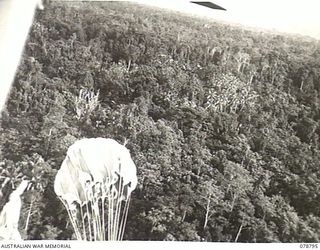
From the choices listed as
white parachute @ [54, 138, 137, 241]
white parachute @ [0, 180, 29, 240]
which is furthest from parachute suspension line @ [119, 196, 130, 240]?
white parachute @ [0, 180, 29, 240]

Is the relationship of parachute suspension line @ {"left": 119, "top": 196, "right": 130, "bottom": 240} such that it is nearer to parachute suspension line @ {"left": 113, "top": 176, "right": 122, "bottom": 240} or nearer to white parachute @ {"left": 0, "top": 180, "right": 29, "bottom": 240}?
parachute suspension line @ {"left": 113, "top": 176, "right": 122, "bottom": 240}

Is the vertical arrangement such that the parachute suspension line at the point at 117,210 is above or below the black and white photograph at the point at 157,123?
below

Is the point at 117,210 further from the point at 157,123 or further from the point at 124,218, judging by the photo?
the point at 157,123

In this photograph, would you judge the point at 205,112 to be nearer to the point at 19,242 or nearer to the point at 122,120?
the point at 122,120

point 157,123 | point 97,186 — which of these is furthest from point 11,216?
point 157,123

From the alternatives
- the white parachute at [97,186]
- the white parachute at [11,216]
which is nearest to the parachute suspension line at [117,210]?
the white parachute at [97,186]

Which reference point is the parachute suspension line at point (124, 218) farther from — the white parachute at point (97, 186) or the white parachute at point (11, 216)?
the white parachute at point (11, 216)

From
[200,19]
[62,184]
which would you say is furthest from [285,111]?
[62,184]

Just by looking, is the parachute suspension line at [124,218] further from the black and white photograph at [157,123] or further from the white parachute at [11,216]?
the white parachute at [11,216]
